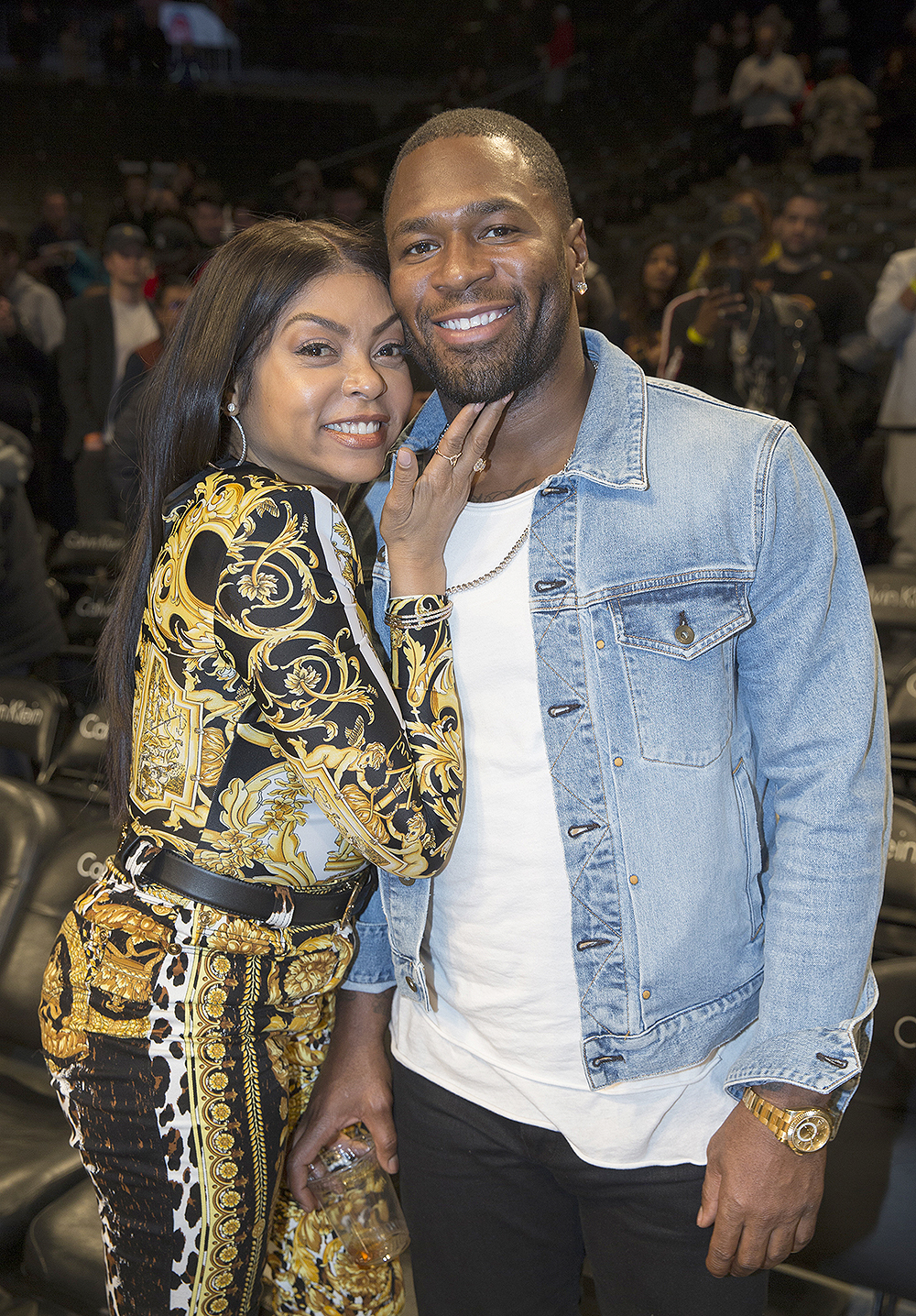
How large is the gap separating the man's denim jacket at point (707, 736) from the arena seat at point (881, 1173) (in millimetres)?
875

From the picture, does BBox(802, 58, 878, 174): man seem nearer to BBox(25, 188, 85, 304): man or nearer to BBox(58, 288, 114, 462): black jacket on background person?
BBox(25, 188, 85, 304): man

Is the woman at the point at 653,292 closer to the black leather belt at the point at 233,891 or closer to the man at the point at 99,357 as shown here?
the man at the point at 99,357

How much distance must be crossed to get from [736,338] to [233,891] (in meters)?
4.09

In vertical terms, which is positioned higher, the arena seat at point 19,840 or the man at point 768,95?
the man at point 768,95

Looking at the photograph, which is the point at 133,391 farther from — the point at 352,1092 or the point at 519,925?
the point at 519,925

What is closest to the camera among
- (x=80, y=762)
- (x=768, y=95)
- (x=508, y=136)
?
(x=508, y=136)

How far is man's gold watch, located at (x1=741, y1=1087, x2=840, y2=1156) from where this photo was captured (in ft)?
4.28

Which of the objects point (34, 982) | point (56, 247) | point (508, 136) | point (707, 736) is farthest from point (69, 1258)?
Answer: point (56, 247)

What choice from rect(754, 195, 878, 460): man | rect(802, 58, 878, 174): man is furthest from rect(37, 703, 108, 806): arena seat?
rect(802, 58, 878, 174): man

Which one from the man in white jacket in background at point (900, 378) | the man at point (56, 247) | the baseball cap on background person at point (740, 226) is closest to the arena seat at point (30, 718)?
the baseball cap on background person at point (740, 226)

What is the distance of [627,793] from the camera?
1420mm

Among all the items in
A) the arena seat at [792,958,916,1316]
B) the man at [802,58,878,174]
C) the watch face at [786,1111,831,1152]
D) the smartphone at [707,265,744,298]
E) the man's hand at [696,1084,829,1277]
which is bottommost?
the arena seat at [792,958,916,1316]

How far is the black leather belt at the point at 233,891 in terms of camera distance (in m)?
1.55

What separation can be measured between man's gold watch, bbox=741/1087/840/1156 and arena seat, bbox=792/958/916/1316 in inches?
37.2
